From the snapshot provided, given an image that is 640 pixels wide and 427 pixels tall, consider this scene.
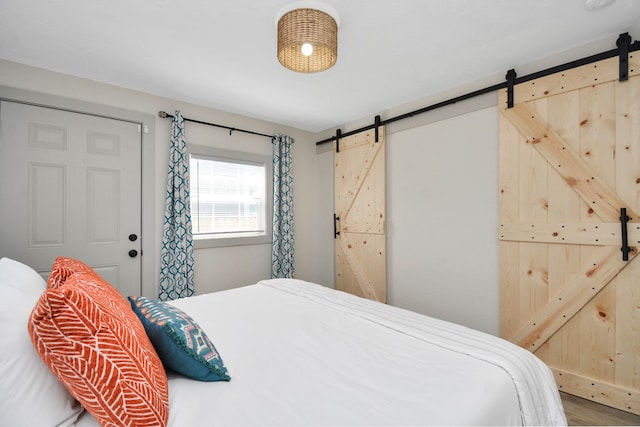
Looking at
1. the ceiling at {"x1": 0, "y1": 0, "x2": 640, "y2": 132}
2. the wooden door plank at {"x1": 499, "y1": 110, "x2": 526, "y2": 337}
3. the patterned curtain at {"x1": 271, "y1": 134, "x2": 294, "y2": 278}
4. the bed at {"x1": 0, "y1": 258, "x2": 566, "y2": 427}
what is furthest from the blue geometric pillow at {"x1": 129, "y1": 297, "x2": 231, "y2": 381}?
the patterned curtain at {"x1": 271, "y1": 134, "x2": 294, "y2": 278}

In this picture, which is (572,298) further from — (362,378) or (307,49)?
(307,49)

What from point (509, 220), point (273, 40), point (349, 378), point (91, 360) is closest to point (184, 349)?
point (91, 360)

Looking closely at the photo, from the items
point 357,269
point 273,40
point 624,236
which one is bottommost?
point 357,269

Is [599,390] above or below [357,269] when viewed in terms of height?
below

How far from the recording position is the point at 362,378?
1.12 meters

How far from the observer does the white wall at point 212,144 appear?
2.49 metres

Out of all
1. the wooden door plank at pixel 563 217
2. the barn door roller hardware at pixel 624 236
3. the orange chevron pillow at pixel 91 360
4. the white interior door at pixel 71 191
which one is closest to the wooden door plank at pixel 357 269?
the wooden door plank at pixel 563 217

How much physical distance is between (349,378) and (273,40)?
2163 millimetres

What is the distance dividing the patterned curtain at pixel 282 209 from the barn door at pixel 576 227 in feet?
8.00

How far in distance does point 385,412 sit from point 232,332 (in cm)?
93

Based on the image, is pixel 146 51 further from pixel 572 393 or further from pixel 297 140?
pixel 572 393

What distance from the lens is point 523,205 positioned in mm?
2402

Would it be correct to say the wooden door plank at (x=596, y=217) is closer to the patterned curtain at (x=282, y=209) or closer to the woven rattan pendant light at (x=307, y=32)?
the woven rattan pendant light at (x=307, y=32)

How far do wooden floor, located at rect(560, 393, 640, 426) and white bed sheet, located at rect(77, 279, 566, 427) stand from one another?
113cm
